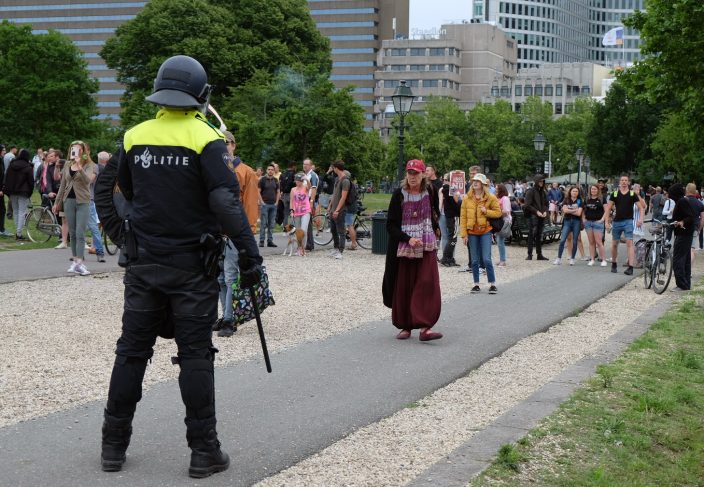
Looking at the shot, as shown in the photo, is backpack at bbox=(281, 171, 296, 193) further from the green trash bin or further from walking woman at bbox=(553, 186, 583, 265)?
walking woman at bbox=(553, 186, 583, 265)

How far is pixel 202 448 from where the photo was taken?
4.76 m

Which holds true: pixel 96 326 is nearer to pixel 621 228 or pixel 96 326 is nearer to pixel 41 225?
pixel 41 225

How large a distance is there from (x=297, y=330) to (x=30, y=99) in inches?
2224

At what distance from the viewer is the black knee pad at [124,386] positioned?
477cm

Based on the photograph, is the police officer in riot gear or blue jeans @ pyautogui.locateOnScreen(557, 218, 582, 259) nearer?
the police officer in riot gear

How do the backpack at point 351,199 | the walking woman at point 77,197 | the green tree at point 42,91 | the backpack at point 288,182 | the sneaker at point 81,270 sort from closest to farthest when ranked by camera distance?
1. the walking woman at point 77,197
2. the sneaker at point 81,270
3. the backpack at point 351,199
4. the backpack at point 288,182
5. the green tree at point 42,91

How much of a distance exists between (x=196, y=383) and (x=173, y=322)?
1.13ft

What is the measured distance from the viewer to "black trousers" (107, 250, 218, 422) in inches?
186

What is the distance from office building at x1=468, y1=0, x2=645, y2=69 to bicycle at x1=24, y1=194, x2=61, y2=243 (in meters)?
154

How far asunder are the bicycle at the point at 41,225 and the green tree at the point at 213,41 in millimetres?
31630

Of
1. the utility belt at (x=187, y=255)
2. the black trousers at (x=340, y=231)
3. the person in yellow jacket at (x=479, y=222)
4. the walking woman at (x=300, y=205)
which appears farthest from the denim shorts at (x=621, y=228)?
the utility belt at (x=187, y=255)

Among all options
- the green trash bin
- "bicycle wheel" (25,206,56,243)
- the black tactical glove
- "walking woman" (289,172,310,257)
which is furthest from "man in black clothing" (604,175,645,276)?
the black tactical glove

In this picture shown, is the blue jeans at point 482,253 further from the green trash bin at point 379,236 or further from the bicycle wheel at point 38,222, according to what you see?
the bicycle wheel at point 38,222

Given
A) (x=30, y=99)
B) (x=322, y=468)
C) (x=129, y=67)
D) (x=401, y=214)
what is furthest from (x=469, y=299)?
(x=30, y=99)
